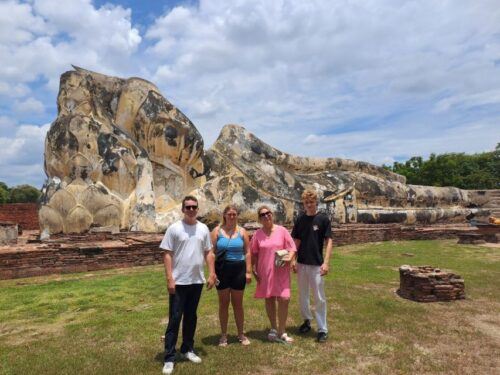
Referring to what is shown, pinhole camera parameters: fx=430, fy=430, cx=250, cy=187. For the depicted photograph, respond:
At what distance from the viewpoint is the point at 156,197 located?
490 inches

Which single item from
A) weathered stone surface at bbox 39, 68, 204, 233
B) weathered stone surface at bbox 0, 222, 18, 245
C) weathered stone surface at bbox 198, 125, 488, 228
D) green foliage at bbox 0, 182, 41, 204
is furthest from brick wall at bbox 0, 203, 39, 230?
green foliage at bbox 0, 182, 41, 204

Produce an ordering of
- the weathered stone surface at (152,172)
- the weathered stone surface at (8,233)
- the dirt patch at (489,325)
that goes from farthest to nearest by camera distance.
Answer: the weathered stone surface at (8,233) < the weathered stone surface at (152,172) < the dirt patch at (489,325)

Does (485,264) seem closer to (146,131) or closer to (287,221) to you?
(287,221)

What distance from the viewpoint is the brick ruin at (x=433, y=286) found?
5734mm

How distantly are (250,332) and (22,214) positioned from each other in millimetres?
21091

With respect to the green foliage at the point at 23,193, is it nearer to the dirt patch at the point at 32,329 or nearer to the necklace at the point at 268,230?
the dirt patch at the point at 32,329

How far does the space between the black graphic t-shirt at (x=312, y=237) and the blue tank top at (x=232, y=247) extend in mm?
Answer: 741

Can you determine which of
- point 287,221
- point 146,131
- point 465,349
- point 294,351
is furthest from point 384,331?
point 146,131

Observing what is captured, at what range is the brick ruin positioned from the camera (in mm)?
5734

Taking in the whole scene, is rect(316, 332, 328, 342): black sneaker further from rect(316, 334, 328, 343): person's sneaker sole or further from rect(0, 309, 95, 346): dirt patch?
rect(0, 309, 95, 346): dirt patch

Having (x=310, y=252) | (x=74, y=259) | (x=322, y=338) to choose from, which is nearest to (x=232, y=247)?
(x=310, y=252)

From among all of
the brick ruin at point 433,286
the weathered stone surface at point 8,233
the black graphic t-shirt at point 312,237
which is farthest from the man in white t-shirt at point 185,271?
the weathered stone surface at point 8,233

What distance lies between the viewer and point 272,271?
13.6 ft

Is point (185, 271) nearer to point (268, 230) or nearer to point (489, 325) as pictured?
point (268, 230)
